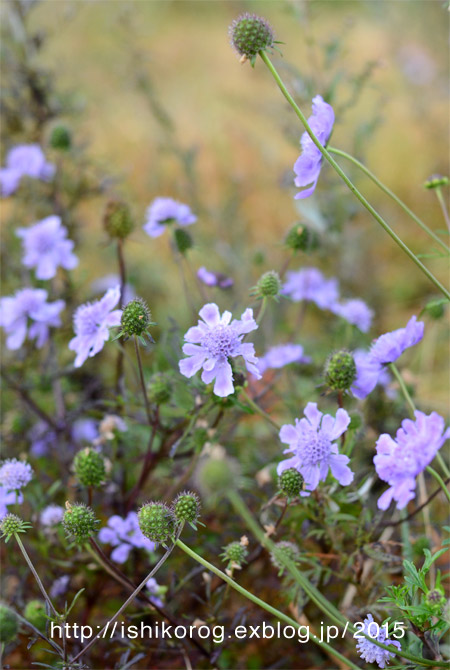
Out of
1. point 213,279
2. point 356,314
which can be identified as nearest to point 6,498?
point 213,279

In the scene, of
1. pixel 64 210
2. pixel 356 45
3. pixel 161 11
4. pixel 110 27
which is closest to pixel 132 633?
pixel 64 210

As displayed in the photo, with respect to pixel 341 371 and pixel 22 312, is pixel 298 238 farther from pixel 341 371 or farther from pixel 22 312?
pixel 22 312

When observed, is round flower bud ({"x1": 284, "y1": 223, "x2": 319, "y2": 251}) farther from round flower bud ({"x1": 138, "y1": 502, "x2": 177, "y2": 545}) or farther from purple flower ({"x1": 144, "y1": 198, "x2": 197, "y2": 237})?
round flower bud ({"x1": 138, "y1": 502, "x2": 177, "y2": 545})

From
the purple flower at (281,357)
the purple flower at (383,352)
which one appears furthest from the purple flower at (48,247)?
the purple flower at (383,352)

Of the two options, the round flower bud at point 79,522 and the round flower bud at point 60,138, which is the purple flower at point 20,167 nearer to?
the round flower bud at point 60,138

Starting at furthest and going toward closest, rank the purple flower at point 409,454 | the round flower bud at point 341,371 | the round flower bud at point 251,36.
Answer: the round flower bud at point 341,371
the round flower bud at point 251,36
the purple flower at point 409,454

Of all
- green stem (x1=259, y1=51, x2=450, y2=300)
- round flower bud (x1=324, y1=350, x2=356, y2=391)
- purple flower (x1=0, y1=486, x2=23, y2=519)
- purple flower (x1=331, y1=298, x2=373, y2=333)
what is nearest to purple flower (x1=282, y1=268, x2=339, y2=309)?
purple flower (x1=331, y1=298, x2=373, y2=333)

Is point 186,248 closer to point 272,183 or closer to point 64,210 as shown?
point 64,210
